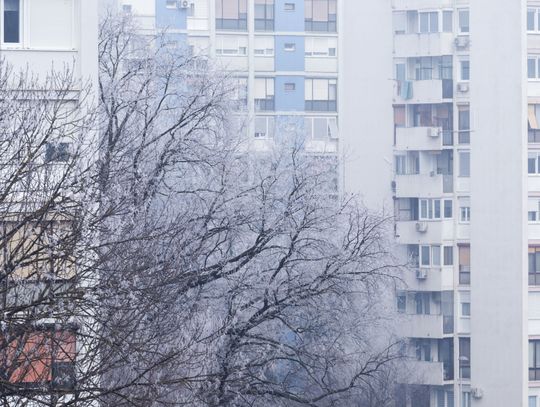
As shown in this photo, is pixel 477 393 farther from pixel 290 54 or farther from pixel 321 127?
pixel 290 54

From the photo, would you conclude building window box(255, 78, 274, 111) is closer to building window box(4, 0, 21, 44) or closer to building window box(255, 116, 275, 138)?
building window box(255, 116, 275, 138)

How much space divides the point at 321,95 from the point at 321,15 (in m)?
2.80

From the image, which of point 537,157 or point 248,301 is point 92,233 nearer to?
point 248,301

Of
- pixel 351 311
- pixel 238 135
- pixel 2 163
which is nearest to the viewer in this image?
pixel 2 163

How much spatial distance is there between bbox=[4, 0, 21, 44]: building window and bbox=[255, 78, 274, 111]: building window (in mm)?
41206

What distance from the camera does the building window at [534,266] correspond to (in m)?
59.7

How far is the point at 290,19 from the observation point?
67438 mm

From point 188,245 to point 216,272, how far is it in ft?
2.82

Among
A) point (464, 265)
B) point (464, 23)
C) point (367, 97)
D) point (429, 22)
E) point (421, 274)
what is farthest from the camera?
point (367, 97)

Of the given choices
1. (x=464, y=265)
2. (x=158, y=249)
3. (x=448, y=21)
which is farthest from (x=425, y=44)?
(x=158, y=249)

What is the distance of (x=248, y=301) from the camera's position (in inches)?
1094

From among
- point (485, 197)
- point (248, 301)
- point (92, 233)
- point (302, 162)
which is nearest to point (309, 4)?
point (485, 197)

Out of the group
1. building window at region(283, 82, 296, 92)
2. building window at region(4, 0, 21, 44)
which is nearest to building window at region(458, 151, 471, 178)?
building window at region(283, 82, 296, 92)

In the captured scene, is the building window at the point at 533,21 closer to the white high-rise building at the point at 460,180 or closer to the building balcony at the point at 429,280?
the white high-rise building at the point at 460,180
